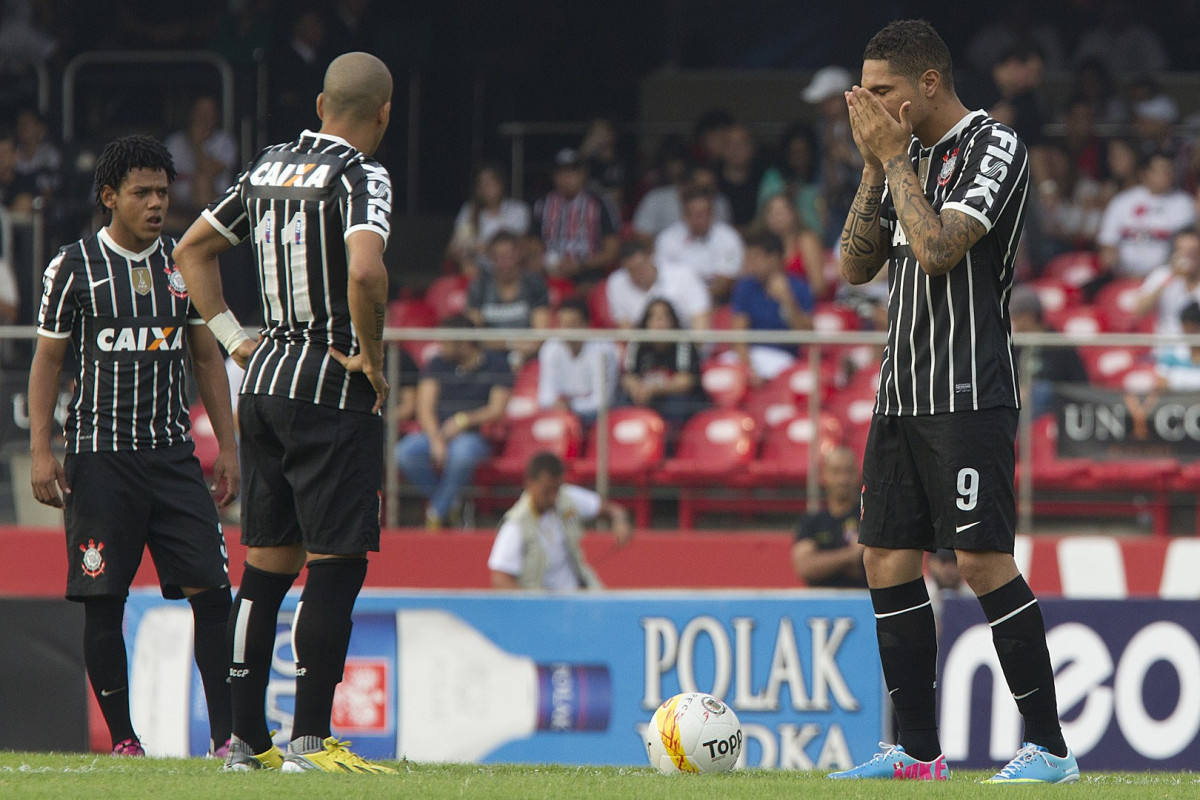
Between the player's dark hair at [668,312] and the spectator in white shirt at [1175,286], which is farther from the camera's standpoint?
the spectator in white shirt at [1175,286]

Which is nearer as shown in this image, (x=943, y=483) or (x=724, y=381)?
(x=943, y=483)

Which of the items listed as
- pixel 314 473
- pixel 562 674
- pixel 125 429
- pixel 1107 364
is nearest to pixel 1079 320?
pixel 1107 364

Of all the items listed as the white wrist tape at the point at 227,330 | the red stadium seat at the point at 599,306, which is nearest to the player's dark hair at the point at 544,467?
the red stadium seat at the point at 599,306

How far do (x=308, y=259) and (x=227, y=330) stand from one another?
424mm

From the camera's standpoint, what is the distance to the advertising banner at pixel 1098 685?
25.0 feet

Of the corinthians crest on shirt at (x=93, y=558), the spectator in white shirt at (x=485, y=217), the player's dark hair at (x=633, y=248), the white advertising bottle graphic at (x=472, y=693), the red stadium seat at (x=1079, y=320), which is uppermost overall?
the spectator in white shirt at (x=485, y=217)

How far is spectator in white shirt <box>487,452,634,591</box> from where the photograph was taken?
28.9 ft

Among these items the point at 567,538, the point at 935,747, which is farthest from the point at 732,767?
the point at 567,538

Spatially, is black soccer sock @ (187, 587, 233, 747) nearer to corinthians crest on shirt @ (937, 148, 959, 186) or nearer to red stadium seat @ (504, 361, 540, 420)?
corinthians crest on shirt @ (937, 148, 959, 186)

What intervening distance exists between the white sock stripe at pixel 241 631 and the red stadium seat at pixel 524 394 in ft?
→ 16.7

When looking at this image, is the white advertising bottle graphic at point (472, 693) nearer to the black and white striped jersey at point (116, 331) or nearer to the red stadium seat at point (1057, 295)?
the black and white striped jersey at point (116, 331)

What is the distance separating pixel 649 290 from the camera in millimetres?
11055

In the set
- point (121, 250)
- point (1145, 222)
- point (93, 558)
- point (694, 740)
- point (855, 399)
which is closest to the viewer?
point (694, 740)

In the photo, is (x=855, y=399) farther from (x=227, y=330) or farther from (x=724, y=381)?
(x=227, y=330)
